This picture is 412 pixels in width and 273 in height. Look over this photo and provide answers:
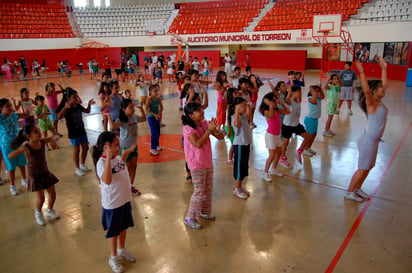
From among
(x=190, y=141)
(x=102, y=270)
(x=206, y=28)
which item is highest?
(x=206, y=28)

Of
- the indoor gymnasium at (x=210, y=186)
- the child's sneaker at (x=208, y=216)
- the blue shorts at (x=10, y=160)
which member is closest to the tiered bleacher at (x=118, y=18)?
the indoor gymnasium at (x=210, y=186)

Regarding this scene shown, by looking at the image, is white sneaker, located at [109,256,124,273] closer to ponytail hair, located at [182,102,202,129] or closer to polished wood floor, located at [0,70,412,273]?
polished wood floor, located at [0,70,412,273]

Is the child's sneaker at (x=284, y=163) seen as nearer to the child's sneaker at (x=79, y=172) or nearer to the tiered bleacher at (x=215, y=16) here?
the child's sneaker at (x=79, y=172)

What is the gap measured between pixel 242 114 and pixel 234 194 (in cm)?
131

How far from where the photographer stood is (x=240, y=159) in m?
4.84

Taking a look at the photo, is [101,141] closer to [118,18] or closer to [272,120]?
[272,120]

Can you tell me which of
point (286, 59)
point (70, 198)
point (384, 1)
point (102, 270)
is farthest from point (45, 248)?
point (286, 59)

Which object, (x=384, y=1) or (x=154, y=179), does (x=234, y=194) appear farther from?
(x=384, y=1)

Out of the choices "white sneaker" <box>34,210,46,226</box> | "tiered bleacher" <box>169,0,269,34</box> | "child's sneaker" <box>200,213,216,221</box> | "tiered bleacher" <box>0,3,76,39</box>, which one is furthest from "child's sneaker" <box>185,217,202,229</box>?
"tiered bleacher" <box>0,3,76,39</box>

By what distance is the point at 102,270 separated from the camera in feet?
11.3

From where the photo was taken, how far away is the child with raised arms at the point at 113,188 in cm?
313

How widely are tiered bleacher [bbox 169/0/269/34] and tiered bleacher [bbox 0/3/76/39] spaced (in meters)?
9.41

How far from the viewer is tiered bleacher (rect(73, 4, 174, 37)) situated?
93.4 feet

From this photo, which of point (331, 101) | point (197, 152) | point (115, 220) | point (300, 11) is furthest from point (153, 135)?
point (300, 11)
